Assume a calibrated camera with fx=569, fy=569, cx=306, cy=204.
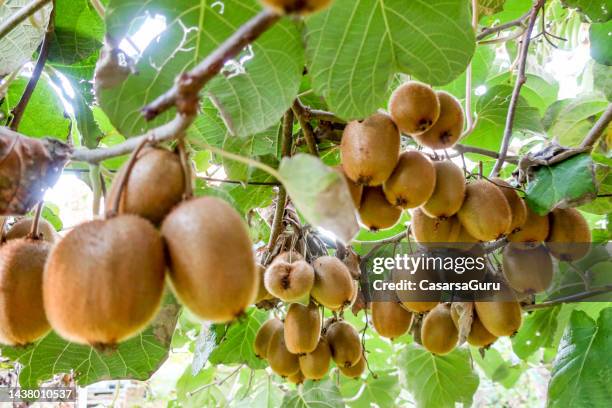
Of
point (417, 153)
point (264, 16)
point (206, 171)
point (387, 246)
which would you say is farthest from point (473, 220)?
point (206, 171)

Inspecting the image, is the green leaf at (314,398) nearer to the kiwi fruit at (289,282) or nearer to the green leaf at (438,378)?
the green leaf at (438,378)

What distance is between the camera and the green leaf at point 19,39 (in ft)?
4.18

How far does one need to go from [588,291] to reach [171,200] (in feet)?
5.00

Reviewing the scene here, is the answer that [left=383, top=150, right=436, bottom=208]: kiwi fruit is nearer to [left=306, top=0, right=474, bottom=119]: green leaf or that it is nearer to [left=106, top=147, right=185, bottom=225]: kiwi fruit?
[left=306, top=0, right=474, bottom=119]: green leaf

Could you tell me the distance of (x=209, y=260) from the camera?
0.62 metres

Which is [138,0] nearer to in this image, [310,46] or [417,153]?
[310,46]

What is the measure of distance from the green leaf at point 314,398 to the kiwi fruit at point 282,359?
41 centimetres

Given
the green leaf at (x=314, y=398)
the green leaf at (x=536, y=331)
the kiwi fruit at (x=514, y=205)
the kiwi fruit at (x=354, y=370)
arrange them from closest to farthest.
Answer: the kiwi fruit at (x=514, y=205) < the kiwi fruit at (x=354, y=370) < the green leaf at (x=314, y=398) < the green leaf at (x=536, y=331)

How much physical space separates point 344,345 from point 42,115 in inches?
Answer: 41.6

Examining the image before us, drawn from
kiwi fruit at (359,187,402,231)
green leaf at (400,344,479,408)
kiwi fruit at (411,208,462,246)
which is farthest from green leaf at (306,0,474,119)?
green leaf at (400,344,479,408)

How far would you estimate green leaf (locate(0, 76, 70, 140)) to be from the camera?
5.13 feet


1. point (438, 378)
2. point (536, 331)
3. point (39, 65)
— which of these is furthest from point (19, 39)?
point (536, 331)

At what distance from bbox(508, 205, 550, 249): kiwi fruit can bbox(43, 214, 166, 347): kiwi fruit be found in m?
0.98

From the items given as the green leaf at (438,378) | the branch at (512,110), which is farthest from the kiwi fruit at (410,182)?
the green leaf at (438,378)
